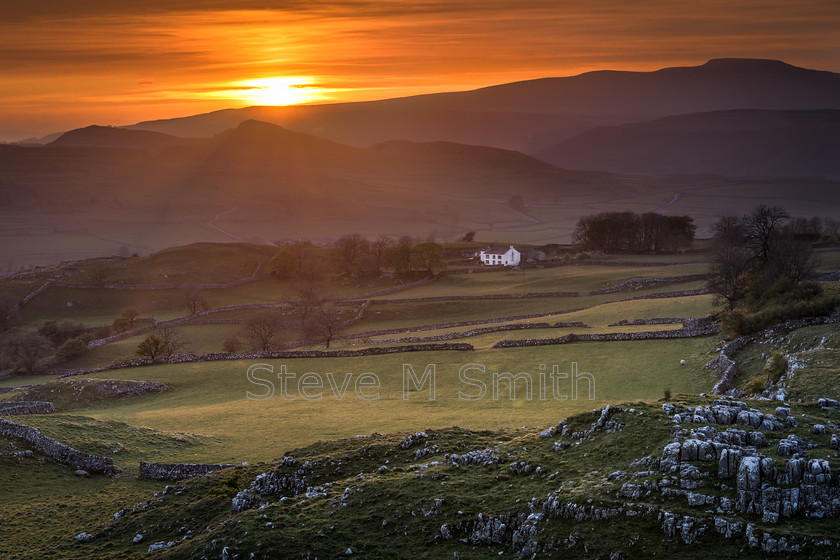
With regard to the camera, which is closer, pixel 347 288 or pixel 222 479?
pixel 222 479

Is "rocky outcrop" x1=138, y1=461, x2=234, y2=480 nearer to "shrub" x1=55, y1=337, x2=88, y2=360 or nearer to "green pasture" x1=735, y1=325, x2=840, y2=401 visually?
"green pasture" x1=735, y1=325, x2=840, y2=401

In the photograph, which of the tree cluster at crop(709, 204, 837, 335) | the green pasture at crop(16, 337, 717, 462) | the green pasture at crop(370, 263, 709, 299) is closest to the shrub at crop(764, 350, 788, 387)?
the green pasture at crop(16, 337, 717, 462)

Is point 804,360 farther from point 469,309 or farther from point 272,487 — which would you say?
point 469,309

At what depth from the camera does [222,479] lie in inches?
987

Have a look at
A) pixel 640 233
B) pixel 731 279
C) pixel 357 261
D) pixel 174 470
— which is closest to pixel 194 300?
pixel 357 261

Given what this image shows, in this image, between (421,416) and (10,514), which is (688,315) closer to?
(421,416)

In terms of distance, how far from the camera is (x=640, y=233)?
399 feet

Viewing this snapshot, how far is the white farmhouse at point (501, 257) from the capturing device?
115188mm

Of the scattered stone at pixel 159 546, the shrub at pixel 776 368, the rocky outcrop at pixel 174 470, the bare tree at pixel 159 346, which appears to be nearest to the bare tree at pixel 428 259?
the bare tree at pixel 159 346

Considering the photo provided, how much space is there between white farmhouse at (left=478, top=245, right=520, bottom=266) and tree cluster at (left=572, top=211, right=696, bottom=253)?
17.4m

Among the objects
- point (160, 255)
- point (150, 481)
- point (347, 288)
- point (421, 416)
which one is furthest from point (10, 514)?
point (160, 255)

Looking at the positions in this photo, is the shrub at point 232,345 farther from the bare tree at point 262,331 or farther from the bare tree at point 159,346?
the bare tree at point 159,346

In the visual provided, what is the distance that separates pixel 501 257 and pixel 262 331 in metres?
54.9

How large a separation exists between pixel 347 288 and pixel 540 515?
300 ft
